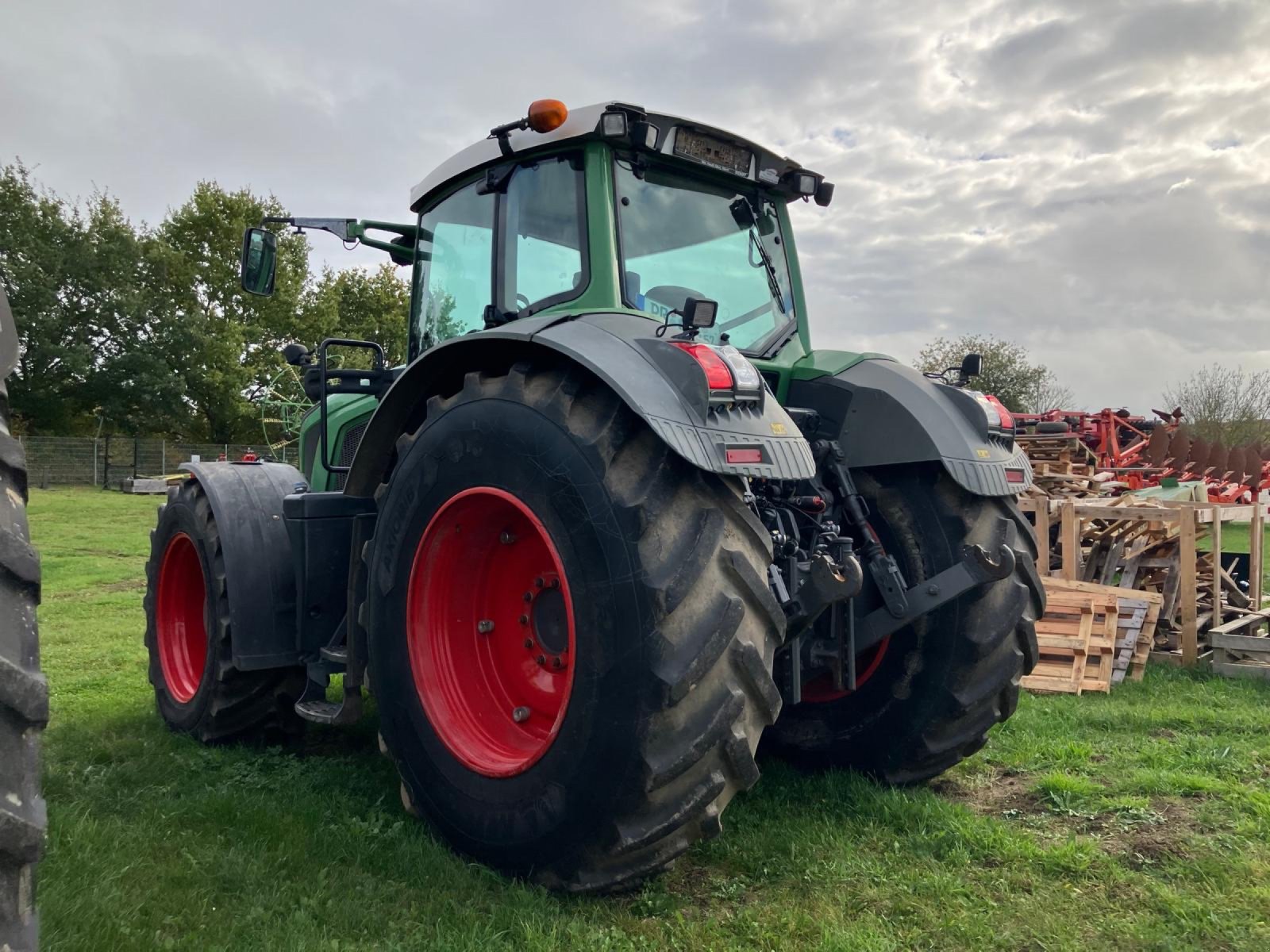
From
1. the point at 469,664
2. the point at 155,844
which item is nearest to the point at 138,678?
the point at 155,844

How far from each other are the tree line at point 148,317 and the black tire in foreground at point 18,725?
3461 centimetres

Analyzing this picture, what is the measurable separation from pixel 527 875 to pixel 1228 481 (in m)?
13.9

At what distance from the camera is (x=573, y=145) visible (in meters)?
3.41

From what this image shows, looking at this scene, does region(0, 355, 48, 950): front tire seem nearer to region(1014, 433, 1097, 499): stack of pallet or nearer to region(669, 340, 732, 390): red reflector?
region(669, 340, 732, 390): red reflector

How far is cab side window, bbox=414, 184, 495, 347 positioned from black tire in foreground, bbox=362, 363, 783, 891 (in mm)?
875

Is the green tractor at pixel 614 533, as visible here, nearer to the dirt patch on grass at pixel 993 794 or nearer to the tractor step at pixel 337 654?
the tractor step at pixel 337 654

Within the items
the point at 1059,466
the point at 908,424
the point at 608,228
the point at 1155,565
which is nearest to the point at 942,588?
the point at 908,424

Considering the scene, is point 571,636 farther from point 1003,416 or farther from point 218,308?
point 218,308

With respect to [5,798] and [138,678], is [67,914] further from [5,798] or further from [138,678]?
[138,678]

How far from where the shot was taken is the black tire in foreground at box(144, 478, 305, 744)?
4.14 m

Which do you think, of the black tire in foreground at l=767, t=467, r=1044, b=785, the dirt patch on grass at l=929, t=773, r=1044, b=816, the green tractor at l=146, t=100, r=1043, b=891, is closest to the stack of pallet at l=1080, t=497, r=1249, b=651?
the dirt patch on grass at l=929, t=773, r=1044, b=816

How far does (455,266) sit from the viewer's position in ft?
13.4

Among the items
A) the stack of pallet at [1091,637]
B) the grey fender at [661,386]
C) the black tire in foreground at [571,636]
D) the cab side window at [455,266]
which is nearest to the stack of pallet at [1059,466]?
the stack of pallet at [1091,637]

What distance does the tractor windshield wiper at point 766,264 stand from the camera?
3967mm
